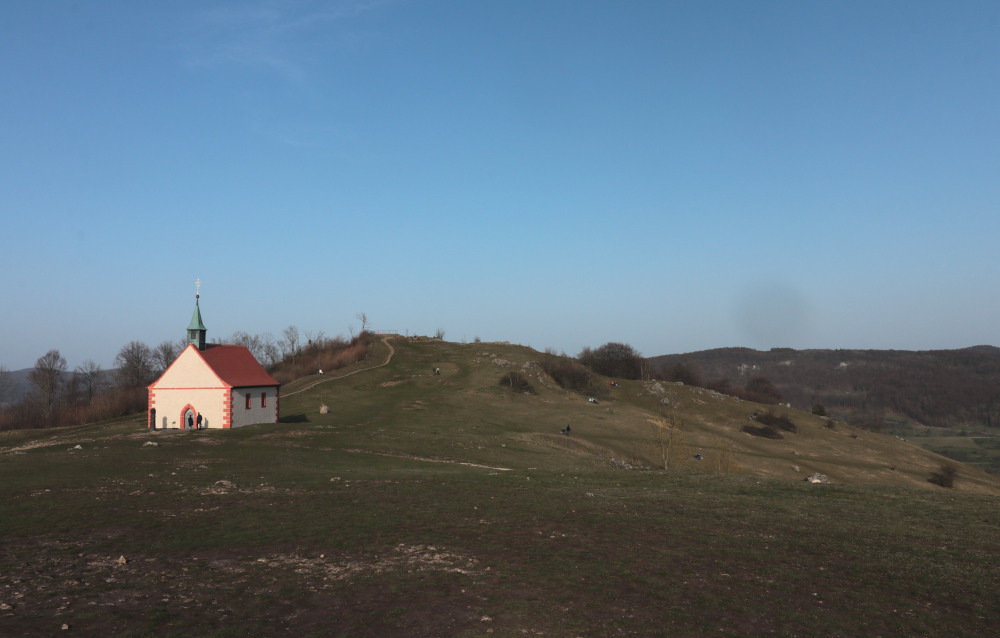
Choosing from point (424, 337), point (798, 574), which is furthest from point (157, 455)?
point (424, 337)

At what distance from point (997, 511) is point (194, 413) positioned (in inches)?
2395

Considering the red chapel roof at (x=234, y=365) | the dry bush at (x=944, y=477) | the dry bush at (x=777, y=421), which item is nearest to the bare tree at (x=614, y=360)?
the dry bush at (x=777, y=421)

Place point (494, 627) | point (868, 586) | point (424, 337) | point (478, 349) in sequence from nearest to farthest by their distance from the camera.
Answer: point (494, 627), point (868, 586), point (478, 349), point (424, 337)

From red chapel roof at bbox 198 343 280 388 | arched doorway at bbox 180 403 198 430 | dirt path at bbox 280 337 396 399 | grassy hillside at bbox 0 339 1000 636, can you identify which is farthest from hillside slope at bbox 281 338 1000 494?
grassy hillside at bbox 0 339 1000 636

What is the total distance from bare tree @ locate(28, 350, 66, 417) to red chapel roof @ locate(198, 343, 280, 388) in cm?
8049

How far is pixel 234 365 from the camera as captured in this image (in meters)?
63.9

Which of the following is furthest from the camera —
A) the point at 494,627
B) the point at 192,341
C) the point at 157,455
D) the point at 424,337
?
the point at 424,337

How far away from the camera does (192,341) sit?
63.3m

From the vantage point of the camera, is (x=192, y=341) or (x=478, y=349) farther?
(x=478, y=349)

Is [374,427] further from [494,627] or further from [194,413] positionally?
[494,627]

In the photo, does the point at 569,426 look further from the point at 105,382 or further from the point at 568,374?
the point at 105,382

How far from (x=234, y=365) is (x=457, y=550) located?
5291 centimetres

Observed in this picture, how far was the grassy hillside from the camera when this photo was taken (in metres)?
12.9

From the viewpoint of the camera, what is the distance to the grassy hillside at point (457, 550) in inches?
510
